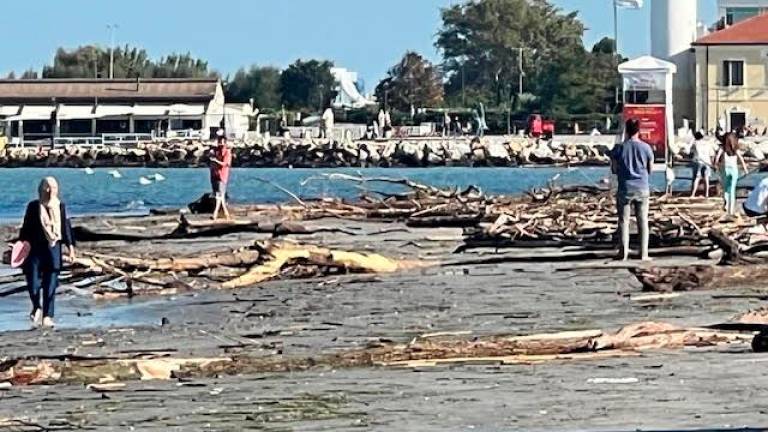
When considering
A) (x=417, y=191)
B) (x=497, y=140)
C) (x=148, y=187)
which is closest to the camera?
(x=417, y=191)

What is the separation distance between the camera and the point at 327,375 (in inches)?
511

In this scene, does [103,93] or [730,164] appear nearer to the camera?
[730,164]

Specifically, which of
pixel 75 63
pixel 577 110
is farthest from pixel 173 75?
pixel 577 110

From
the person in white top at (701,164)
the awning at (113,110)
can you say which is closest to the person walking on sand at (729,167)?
the person in white top at (701,164)

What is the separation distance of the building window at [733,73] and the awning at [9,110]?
6294 cm

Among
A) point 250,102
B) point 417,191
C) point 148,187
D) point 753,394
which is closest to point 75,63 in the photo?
point 250,102

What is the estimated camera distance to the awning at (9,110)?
443ft

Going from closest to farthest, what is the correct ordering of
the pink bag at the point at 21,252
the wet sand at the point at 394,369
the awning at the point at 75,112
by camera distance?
the wet sand at the point at 394,369 → the pink bag at the point at 21,252 → the awning at the point at 75,112

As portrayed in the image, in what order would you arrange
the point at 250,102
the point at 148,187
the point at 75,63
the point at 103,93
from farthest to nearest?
the point at 75,63 < the point at 250,102 < the point at 103,93 < the point at 148,187

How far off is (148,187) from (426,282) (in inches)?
2055

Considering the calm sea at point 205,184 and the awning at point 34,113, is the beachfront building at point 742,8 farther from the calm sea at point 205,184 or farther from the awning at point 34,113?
the awning at point 34,113

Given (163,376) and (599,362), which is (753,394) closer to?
(599,362)

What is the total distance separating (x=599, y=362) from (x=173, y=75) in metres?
157

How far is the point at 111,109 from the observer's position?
131 metres
